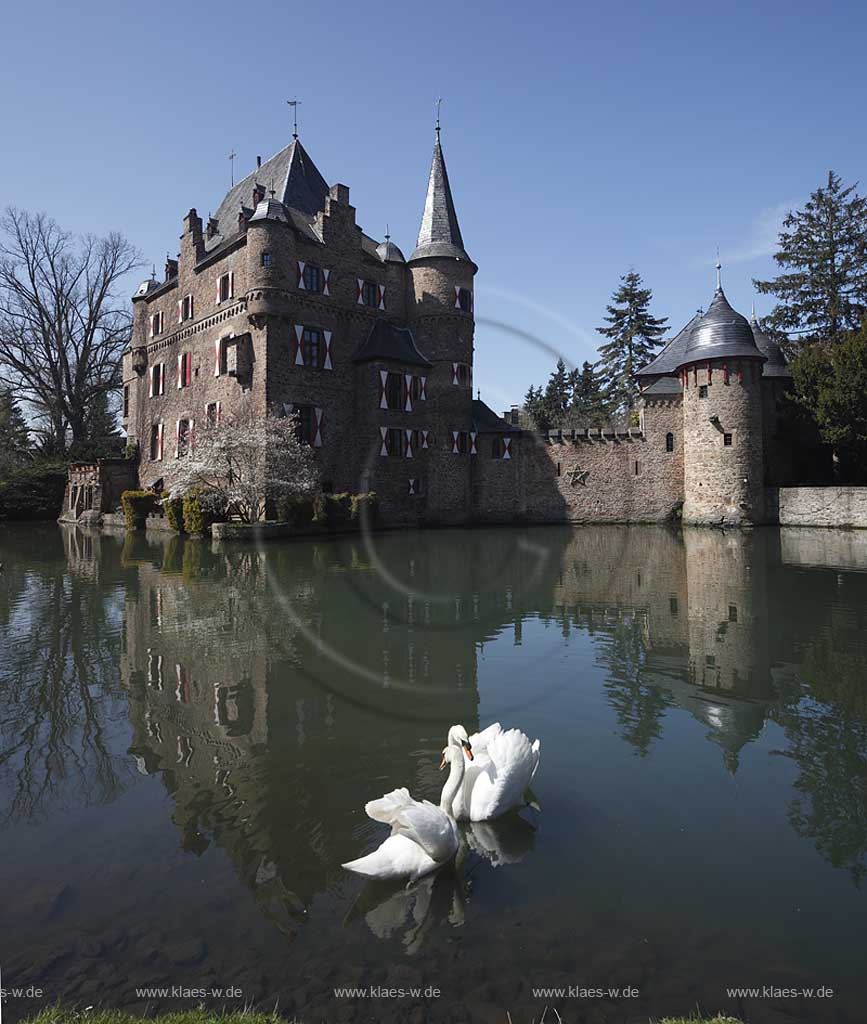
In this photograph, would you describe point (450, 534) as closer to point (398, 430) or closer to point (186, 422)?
point (398, 430)

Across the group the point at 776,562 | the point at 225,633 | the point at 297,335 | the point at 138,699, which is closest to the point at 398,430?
the point at 297,335

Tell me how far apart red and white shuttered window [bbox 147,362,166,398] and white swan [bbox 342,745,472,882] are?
114 feet

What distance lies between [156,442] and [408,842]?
3500cm

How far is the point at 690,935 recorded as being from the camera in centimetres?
288

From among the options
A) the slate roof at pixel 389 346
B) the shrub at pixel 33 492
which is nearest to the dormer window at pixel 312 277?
the slate roof at pixel 389 346

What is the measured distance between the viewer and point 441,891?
321cm

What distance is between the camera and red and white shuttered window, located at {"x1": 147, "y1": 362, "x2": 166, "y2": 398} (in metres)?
34.4

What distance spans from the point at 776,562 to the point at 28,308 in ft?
129

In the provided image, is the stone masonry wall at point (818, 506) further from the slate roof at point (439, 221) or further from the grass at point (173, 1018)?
the grass at point (173, 1018)

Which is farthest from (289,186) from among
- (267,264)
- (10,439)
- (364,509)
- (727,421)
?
(727,421)

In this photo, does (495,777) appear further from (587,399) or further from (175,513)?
(587,399)

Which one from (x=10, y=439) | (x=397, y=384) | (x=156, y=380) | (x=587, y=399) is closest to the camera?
(x=397, y=384)

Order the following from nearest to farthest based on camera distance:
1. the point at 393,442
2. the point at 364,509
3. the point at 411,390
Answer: the point at 364,509
the point at 393,442
the point at 411,390

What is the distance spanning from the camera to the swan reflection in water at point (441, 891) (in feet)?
9.71
